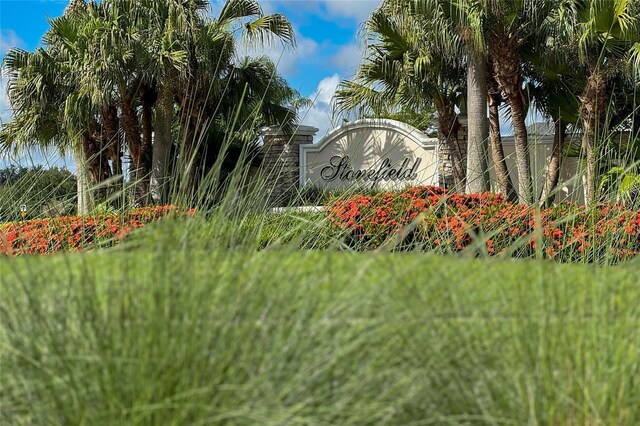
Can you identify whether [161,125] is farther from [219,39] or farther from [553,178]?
[553,178]

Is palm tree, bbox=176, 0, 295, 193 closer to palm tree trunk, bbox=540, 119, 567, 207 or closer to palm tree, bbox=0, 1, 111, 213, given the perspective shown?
palm tree, bbox=0, 1, 111, 213

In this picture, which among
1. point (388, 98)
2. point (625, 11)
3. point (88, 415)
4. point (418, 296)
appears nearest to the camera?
point (88, 415)

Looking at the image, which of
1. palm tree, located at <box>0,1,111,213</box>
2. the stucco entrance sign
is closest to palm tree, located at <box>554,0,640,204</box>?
the stucco entrance sign

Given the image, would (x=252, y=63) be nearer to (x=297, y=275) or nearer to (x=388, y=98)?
(x=388, y=98)

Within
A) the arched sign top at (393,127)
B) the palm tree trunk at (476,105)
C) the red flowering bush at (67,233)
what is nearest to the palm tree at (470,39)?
the palm tree trunk at (476,105)

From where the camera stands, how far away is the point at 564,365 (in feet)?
5.49

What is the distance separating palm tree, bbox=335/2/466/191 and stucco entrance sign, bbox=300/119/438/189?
119 centimetres

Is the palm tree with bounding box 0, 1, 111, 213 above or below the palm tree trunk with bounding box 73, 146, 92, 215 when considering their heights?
above

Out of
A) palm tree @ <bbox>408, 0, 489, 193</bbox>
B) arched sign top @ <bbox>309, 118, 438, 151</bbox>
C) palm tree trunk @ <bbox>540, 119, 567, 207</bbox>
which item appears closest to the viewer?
palm tree trunk @ <bbox>540, 119, 567, 207</bbox>

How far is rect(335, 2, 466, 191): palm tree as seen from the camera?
14.4 meters

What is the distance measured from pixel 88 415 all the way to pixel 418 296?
2.52 ft

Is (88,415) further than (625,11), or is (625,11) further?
(625,11)

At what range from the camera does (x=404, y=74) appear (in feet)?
48.6

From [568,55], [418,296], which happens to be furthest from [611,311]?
[568,55]
